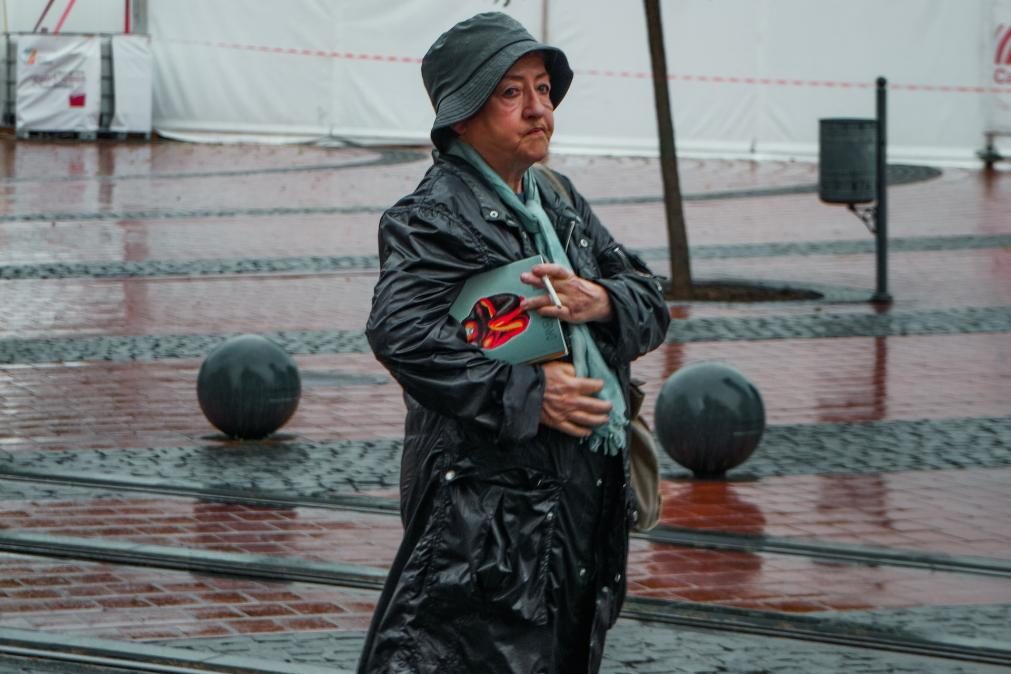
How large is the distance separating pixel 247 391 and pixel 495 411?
5143mm

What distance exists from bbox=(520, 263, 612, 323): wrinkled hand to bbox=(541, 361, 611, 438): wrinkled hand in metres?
0.11

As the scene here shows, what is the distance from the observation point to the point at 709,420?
793cm

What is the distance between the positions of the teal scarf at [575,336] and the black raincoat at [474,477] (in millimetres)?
30

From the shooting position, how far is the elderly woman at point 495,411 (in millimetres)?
3600

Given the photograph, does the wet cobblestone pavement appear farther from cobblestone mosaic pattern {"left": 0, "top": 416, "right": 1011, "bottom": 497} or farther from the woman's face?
the woman's face

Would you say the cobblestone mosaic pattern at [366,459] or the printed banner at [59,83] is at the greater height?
the printed banner at [59,83]

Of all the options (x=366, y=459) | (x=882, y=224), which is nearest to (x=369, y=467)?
(x=366, y=459)

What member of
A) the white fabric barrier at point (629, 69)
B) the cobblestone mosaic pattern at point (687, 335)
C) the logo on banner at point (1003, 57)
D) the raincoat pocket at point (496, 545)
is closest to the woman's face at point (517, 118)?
the raincoat pocket at point (496, 545)

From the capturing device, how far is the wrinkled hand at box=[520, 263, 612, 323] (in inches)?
142

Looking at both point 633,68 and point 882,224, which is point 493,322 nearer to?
point 882,224

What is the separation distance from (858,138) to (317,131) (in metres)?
16.4

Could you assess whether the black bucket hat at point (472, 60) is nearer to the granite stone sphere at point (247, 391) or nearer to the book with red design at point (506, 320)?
the book with red design at point (506, 320)

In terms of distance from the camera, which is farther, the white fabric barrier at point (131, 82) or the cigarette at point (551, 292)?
the white fabric barrier at point (131, 82)

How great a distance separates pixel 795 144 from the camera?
949 inches
